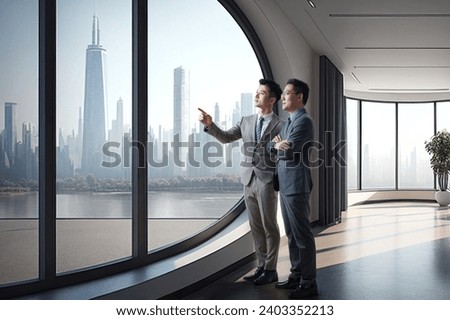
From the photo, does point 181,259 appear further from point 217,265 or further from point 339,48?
point 339,48

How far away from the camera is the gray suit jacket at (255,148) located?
360 cm

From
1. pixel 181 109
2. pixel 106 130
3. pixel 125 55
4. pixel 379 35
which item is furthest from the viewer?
pixel 379 35

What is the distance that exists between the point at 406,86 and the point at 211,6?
22.9 ft

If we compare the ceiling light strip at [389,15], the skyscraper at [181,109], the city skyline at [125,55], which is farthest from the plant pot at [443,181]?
the skyscraper at [181,109]

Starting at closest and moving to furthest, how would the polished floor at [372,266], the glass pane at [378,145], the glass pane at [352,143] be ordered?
1. the polished floor at [372,266]
2. the glass pane at [352,143]
3. the glass pane at [378,145]

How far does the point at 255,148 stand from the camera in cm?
366

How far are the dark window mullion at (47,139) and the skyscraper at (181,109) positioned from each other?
150 centimetres

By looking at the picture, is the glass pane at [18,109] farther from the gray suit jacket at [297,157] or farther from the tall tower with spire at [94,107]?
the gray suit jacket at [297,157]

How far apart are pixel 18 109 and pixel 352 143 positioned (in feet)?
32.2

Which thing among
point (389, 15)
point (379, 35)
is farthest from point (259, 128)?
point (379, 35)

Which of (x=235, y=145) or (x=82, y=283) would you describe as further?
(x=235, y=145)

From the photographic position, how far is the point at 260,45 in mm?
5398

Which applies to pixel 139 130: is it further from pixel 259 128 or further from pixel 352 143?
pixel 352 143

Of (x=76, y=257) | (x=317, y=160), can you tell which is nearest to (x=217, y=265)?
(x=76, y=257)
